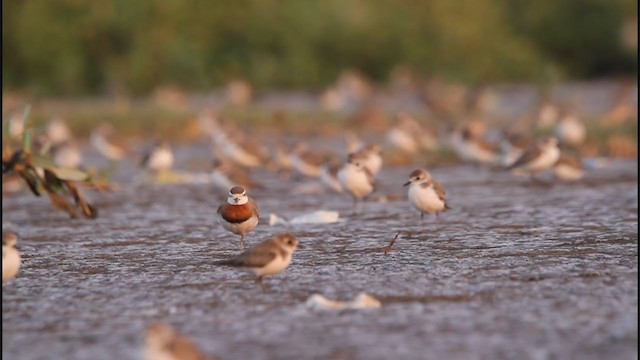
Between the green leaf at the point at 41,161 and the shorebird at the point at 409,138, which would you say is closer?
the green leaf at the point at 41,161

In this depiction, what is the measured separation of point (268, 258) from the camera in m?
8.98

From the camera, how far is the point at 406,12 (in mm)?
35531

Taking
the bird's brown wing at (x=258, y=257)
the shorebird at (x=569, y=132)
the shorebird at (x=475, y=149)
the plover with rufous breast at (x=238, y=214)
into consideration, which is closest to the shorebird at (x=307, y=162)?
the shorebird at (x=475, y=149)

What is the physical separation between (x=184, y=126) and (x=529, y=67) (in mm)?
13396

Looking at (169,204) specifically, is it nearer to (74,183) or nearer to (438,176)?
(74,183)

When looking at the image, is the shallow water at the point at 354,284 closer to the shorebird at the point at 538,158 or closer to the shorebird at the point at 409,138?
the shorebird at the point at 538,158

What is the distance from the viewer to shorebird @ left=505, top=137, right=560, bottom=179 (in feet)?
56.1

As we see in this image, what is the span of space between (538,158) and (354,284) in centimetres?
842

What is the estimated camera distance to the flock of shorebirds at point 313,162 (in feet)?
30.4

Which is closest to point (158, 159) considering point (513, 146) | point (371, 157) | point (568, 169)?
point (371, 157)

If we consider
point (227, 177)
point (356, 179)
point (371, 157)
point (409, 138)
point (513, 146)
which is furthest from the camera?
point (409, 138)

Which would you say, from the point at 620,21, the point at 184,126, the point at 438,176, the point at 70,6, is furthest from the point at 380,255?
the point at 620,21

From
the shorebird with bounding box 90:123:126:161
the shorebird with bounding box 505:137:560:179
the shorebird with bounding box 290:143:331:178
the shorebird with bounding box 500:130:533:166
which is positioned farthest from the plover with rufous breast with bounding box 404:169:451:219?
the shorebird with bounding box 90:123:126:161

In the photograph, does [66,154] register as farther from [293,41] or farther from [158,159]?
[293,41]
